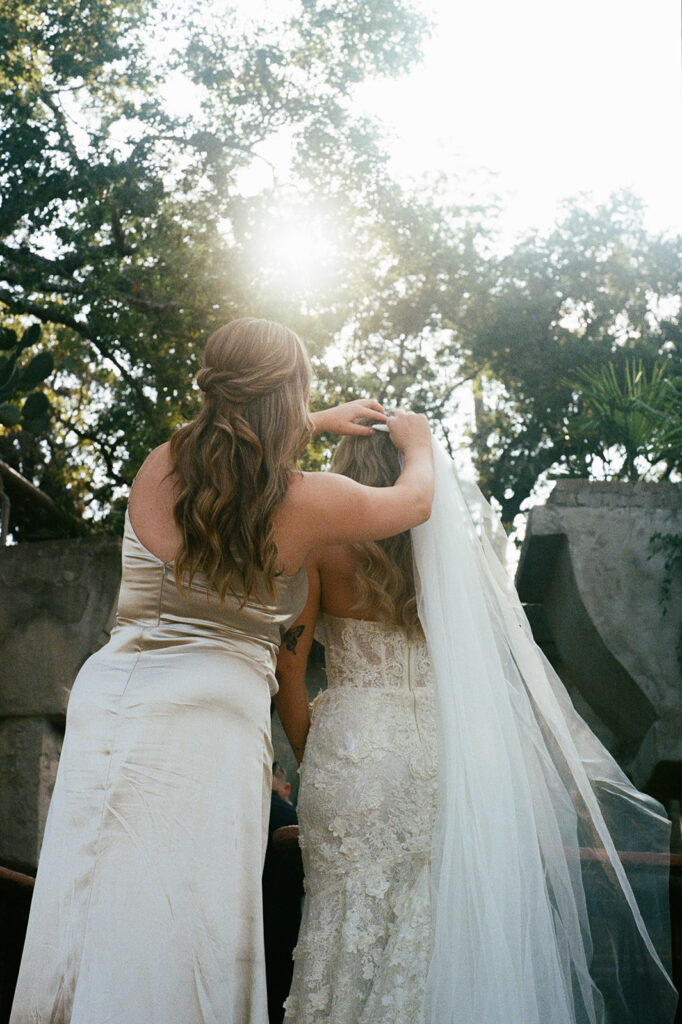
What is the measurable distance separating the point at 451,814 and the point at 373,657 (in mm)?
500

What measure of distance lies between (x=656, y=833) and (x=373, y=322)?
901cm

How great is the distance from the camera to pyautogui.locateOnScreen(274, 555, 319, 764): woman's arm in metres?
2.55

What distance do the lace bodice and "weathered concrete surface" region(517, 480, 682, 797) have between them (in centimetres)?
304

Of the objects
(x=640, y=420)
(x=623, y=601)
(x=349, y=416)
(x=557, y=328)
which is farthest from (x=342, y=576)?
(x=557, y=328)

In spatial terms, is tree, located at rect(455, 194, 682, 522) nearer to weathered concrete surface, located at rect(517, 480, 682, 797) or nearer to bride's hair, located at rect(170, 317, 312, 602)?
weathered concrete surface, located at rect(517, 480, 682, 797)

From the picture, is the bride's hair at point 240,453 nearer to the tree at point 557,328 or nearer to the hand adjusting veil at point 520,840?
the hand adjusting veil at point 520,840

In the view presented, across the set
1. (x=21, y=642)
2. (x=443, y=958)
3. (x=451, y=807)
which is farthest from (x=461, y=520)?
(x=21, y=642)

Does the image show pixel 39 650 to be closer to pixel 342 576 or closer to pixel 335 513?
pixel 342 576

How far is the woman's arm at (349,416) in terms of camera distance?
2.53 m

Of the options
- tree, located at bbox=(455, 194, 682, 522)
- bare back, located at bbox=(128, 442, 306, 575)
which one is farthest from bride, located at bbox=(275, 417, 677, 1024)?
tree, located at bbox=(455, 194, 682, 522)

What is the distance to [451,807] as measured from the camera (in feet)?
7.11

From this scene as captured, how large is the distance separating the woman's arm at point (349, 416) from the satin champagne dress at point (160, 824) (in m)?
0.56

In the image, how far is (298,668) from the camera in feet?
8.51

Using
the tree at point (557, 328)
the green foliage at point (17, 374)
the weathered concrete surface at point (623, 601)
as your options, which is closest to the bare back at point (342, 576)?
the green foliage at point (17, 374)
